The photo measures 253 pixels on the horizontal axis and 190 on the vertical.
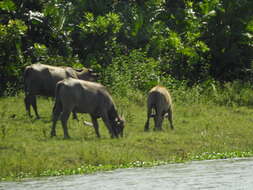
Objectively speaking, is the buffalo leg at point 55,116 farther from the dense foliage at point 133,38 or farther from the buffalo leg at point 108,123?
the dense foliage at point 133,38

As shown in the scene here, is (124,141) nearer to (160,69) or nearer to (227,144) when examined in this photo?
(227,144)

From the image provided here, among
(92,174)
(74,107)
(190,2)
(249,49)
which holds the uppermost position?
(190,2)

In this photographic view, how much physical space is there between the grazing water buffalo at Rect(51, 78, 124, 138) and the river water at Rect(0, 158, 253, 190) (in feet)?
10.7

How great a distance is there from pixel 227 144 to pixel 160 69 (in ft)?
28.5

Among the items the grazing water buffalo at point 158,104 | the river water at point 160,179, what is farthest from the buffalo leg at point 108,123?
the river water at point 160,179

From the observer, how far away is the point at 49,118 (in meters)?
17.9

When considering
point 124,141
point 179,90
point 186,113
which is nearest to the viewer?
point 124,141

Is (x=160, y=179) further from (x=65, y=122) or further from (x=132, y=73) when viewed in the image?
(x=132, y=73)

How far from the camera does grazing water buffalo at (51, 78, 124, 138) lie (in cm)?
1520

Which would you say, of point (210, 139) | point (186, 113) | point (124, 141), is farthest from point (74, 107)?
point (186, 113)

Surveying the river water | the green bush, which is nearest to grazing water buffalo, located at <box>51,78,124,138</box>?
the river water

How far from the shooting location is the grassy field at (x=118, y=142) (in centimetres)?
1266

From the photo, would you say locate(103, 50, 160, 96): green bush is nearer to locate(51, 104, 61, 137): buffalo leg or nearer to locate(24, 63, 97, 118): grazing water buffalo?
locate(24, 63, 97, 118): grazing water buffalo

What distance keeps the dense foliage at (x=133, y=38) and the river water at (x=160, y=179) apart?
9.07 m
